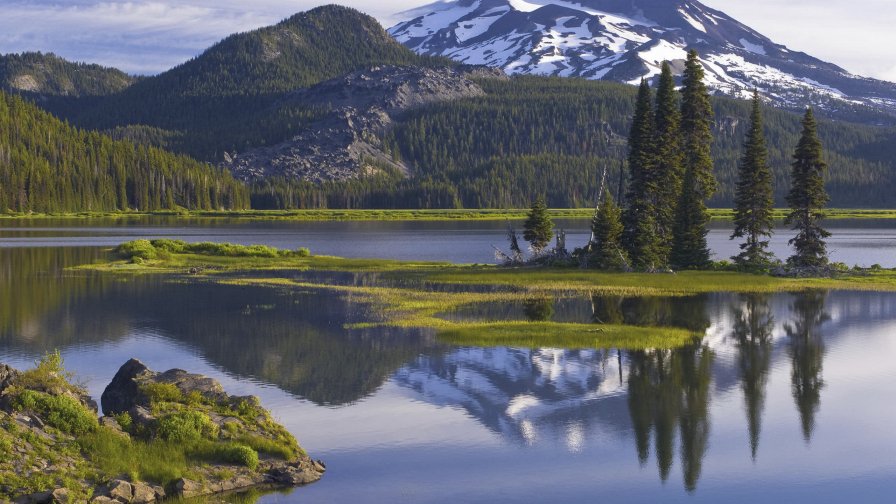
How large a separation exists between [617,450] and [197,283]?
54.2 m

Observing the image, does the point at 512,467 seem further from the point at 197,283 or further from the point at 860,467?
the point at 197,283

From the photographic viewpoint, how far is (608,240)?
286 feet

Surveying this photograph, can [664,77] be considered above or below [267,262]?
above

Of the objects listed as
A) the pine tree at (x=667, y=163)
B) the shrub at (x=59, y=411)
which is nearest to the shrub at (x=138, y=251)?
the pine tree at (x=667, y=163)

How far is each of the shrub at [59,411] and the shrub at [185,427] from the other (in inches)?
76.9

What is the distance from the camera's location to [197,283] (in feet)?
259

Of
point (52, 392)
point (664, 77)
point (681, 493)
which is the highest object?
point (664, 77)

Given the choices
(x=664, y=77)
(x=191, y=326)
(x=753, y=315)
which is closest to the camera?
(x=191, y=326)

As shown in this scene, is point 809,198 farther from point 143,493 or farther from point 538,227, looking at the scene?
point 143,493

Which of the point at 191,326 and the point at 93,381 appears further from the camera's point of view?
the point at 191,326

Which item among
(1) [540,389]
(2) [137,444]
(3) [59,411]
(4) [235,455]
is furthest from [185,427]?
(1) [540,389]

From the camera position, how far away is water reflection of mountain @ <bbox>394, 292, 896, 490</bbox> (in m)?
33.6

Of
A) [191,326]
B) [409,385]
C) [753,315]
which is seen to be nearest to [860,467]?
[409,385]

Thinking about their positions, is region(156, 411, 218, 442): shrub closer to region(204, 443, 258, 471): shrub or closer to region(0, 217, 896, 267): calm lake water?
region(204, 443, 258, 471): shrub
